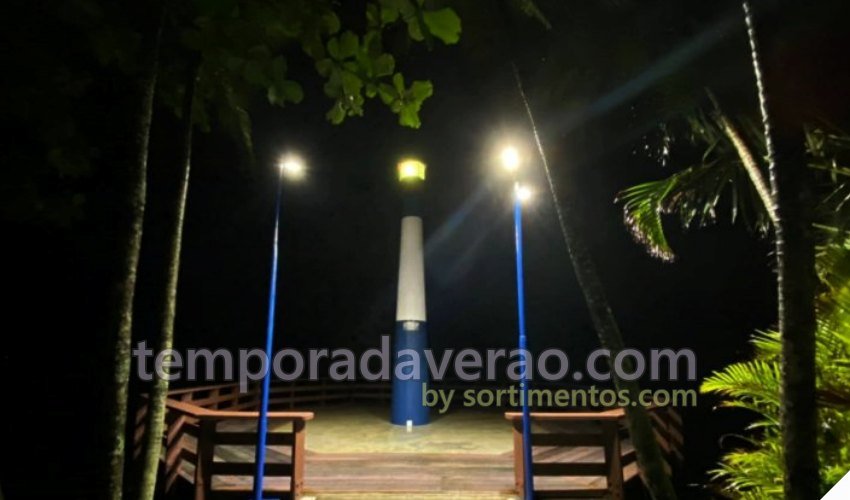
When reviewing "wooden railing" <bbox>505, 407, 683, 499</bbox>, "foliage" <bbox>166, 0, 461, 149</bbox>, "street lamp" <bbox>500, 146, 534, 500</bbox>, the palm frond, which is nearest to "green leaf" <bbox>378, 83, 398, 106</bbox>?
"foliage" <bbox>166, 0, 461, 149</bbox>

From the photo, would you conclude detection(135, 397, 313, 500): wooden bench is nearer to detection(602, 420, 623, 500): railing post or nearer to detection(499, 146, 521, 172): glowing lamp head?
detection(602, 420, 623, 500): railing post

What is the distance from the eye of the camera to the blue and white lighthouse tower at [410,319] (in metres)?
10.5

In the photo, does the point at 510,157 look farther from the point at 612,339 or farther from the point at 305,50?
the point at 305,50

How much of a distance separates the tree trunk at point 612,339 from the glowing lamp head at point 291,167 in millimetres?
3486

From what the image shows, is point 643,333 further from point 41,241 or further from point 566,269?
point 41,241

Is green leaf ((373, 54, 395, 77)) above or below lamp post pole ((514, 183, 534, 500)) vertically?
above

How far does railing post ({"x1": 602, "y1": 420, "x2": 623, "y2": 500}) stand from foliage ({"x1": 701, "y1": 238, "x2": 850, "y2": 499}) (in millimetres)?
2077

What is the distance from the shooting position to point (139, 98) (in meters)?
2.48

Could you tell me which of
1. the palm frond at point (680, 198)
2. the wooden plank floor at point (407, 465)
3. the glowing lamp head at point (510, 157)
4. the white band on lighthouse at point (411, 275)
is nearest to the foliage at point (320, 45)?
the palm frond at point (680, 198)

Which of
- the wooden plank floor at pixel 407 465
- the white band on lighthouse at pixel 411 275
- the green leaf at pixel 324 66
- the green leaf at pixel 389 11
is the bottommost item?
the wooden plank floor at pixel 407 465

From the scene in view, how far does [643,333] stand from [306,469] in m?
25.5

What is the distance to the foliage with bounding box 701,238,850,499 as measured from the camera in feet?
9.79

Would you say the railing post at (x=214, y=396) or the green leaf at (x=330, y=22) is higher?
the green leaf at (x=330, y=22)

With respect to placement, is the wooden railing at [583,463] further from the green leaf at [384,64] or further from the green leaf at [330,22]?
the green leaf at [330,22]
